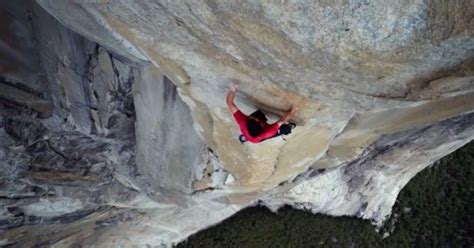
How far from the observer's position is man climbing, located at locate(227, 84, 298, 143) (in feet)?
9.71

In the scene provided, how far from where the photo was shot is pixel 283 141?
3.63 meters

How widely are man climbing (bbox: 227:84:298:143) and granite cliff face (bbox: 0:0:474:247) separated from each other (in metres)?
0.08

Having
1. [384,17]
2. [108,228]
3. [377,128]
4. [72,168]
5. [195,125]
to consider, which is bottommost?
[108,228]

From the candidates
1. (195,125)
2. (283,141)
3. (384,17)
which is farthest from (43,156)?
(384,17)

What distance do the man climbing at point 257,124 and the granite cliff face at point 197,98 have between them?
8 cm

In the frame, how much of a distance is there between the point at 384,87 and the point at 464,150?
21.5 feet

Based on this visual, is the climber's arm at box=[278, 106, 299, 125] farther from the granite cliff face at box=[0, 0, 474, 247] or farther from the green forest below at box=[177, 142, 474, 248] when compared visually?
the green forest below at box=[177, 142, 474, 248]

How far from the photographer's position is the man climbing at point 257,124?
2961 mm

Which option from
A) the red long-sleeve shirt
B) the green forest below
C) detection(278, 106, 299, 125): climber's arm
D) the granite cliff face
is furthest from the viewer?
the green forest below

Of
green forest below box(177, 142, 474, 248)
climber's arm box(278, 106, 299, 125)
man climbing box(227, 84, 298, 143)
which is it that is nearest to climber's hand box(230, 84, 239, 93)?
man climbing box(227, 84, 298, 143)

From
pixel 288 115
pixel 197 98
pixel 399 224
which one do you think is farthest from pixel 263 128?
pixel 399 224

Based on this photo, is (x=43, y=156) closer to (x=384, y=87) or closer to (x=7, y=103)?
(x=7, y=103)

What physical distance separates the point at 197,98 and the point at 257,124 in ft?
1.82

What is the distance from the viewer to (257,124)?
2969mm
